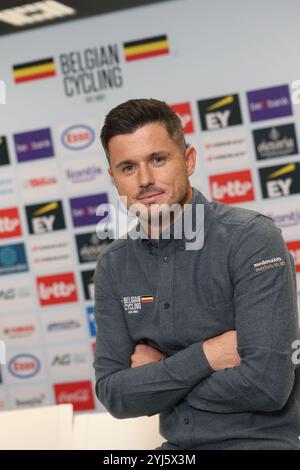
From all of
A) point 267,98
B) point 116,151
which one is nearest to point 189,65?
point 267,98

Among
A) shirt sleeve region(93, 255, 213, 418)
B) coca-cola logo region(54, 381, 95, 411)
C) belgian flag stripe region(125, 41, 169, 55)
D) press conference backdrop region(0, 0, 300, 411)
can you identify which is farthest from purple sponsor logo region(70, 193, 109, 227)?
shirt sleeve region(93, 255, 213, 418)

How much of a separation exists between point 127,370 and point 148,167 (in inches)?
22.0

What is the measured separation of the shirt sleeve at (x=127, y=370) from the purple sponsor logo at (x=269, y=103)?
287 cm

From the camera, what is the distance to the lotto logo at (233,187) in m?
4.80

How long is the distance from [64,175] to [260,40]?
160cm

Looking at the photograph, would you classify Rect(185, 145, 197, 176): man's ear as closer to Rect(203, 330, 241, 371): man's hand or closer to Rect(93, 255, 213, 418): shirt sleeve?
Rect(93, 255, 213, 418): shirt sleeve

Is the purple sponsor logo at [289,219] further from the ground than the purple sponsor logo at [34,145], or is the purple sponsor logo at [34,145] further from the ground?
the purple sponsor logo at [34,145]

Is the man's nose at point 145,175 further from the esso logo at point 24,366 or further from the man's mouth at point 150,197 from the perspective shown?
the esso logo at point 24,366

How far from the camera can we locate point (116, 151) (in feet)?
6.63

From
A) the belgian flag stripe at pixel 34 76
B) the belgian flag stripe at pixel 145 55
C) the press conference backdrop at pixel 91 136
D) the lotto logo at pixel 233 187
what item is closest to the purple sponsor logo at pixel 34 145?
the press conference backdrop at pixel 91 136

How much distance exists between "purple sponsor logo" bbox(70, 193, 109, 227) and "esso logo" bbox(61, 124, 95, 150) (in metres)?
0.36

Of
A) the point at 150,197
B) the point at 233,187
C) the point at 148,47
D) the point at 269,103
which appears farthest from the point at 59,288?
the point at 150,197

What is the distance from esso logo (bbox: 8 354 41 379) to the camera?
5.12m

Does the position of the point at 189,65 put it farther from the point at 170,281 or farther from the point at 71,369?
the point at 170,281
